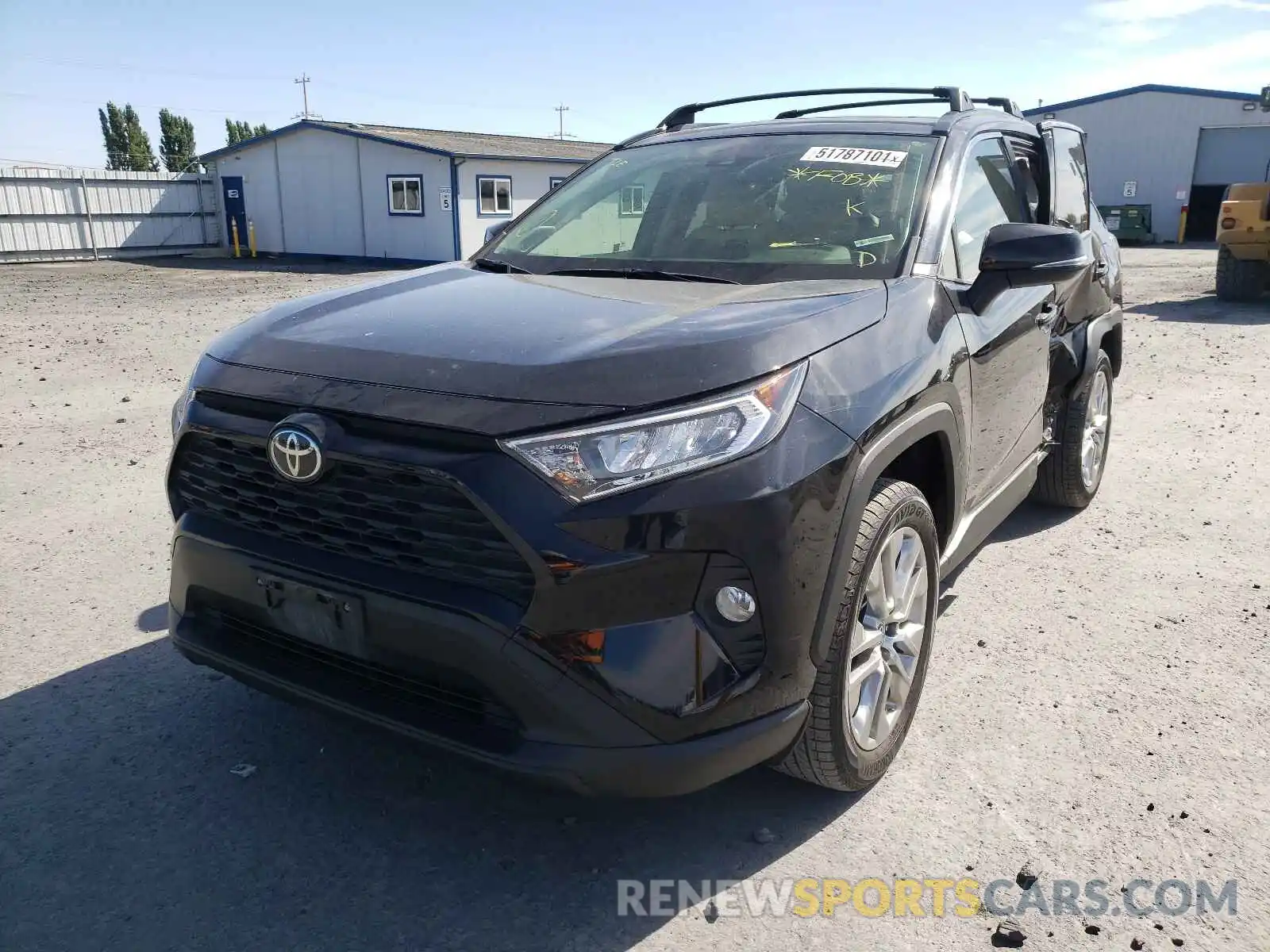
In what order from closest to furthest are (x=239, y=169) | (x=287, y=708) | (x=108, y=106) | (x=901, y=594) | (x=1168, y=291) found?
(x=901, y=594), (x=287, y=708), (x=1168, y=291), (x=239, y=169), (x=108, y=106)

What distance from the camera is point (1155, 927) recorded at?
2.31 m

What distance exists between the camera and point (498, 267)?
354cm

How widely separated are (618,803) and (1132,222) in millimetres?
34657

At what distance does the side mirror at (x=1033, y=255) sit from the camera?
297cm

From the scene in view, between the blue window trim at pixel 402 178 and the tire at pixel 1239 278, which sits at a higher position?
the blue window trim at pixel 402 178

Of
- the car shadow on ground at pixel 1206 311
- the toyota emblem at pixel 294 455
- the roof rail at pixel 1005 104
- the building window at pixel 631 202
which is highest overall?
the roof rail at pixel 1005 104

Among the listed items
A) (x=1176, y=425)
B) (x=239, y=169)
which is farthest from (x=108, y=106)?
(x=1176, y=425)

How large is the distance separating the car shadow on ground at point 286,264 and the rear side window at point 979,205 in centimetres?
2171

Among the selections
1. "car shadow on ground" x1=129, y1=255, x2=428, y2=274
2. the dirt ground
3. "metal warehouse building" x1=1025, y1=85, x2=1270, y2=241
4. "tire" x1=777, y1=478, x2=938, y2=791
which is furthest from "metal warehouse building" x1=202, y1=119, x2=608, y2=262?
"tire" x1=777, y1=478, x2=938, y2=791

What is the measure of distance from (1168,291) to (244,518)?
59.6 feet

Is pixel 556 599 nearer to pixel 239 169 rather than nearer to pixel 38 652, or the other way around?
pixel 38 652

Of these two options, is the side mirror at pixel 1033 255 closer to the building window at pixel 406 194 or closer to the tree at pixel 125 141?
the building window at pixel 406 194

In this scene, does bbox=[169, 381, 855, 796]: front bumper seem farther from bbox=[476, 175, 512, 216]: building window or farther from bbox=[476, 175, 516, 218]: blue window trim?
bbox=[476, 175, 512, 216]: building window

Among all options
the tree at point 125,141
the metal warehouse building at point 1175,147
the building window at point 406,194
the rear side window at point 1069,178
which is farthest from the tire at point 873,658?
the tree at point 125,141
